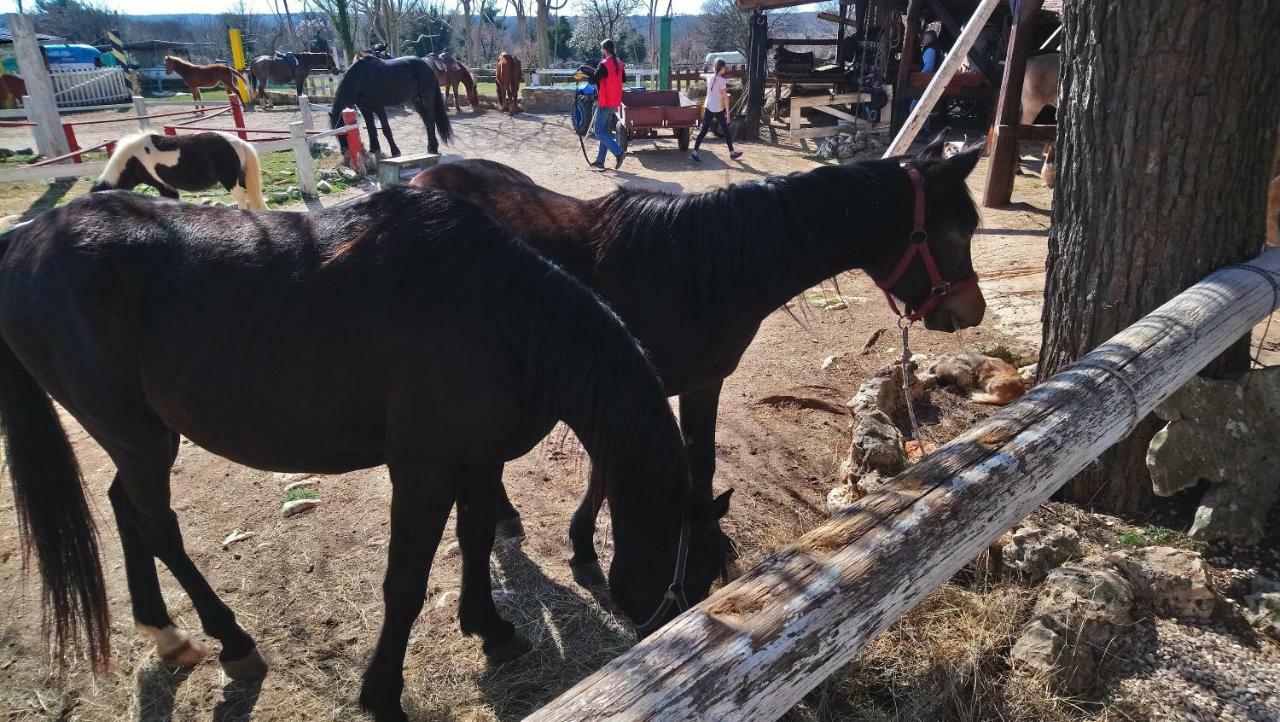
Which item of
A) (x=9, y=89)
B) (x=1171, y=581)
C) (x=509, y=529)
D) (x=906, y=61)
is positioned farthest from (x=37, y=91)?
(x=1171, y=581)

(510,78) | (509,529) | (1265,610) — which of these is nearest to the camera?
(1265,610)

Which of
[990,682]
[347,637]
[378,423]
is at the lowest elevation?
[347,637]

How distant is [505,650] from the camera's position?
2.69 m

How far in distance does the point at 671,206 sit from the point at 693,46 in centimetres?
5452

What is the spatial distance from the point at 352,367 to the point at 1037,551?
249cm

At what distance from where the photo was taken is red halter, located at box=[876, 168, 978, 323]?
2785 mm

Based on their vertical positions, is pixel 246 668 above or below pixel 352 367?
below

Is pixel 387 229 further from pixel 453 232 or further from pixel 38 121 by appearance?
pixel 38 121

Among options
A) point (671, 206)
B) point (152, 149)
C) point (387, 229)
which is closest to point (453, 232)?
point (387, 229)

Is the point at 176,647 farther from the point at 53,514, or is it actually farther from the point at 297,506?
the point at 297,506

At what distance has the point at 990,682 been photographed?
2.19 m

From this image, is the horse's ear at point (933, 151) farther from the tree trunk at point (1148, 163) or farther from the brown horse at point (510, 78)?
the brown horse at point (510, 78)

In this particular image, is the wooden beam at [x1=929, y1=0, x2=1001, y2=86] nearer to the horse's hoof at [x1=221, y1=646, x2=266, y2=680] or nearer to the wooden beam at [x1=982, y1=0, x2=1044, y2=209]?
the wooden beam at [x1=982, y1=0, x2=1044, y2=209]

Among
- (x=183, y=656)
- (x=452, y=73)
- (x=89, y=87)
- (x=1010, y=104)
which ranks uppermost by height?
(x=89, y=87)
